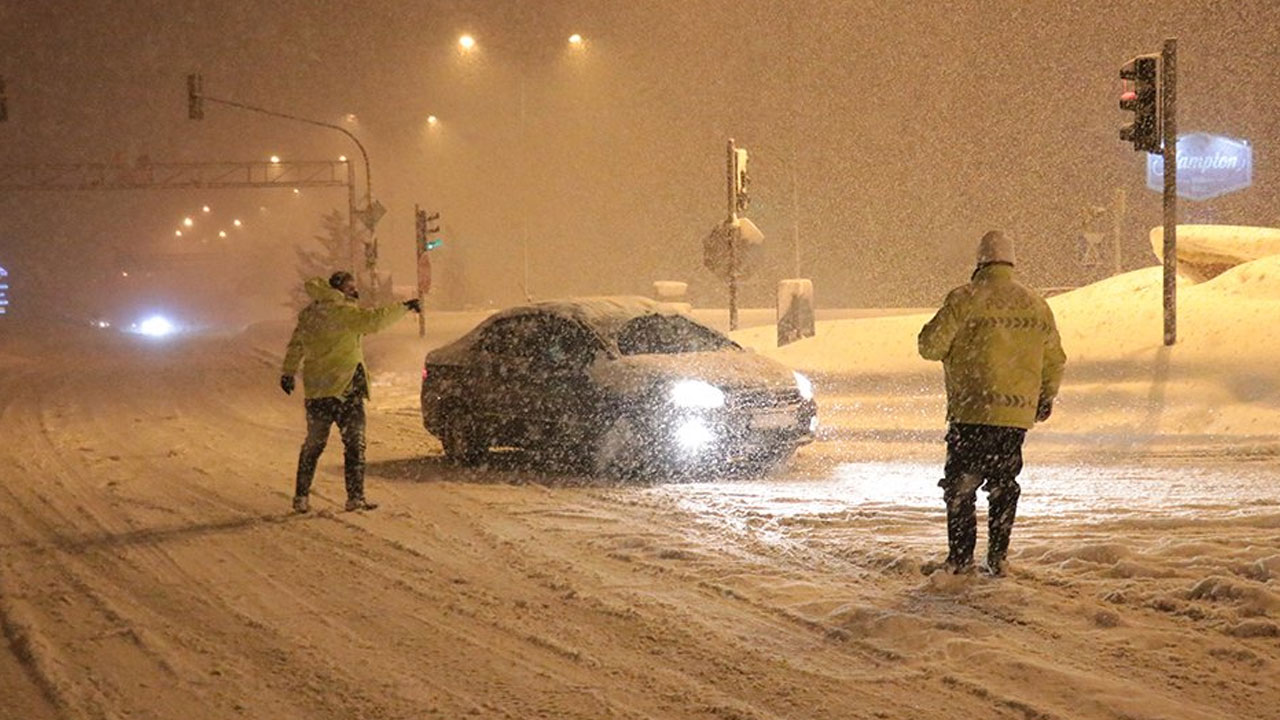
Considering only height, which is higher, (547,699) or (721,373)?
(721,373)

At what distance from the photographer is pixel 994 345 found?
6910 millimetres

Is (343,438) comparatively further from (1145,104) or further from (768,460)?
(1145,104)

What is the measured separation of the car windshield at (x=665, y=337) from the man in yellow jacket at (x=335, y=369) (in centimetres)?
252

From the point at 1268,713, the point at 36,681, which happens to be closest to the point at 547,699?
the point at 36,681

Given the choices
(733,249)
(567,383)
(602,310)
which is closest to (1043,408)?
(567,383)

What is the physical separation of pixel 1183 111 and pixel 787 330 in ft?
132

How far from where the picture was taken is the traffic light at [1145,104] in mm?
14250

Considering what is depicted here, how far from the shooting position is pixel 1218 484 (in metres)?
9.78

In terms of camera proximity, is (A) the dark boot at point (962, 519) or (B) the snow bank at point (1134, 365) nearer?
(A) the dark boot at point (962, 519)

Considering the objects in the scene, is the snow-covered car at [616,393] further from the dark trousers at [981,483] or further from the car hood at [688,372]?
the dark trousers at [981,483]

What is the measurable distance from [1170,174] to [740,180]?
281 inches

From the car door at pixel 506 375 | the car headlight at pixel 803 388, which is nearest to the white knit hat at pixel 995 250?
the car headlight at pixel 803 388

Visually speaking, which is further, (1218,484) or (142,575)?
(1218,484)

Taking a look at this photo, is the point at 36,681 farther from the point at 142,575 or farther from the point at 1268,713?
the point at 1268,713
